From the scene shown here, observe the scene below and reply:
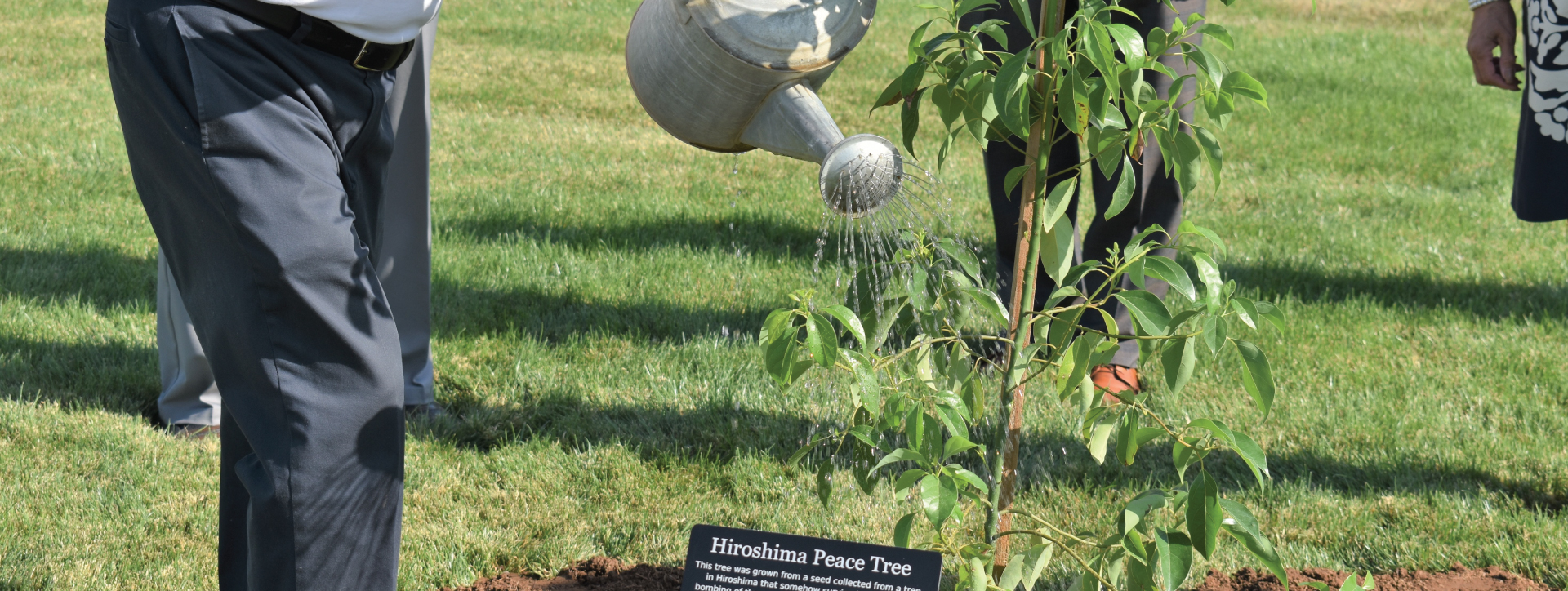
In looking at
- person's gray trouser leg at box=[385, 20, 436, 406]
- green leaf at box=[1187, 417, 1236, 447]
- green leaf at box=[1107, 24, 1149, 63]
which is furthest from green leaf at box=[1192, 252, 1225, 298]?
person's gray trouser leg at box=[385, 20, 436, 406]

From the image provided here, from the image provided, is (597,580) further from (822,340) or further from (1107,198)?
(1107,198)

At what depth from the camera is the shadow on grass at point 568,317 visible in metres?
3.83

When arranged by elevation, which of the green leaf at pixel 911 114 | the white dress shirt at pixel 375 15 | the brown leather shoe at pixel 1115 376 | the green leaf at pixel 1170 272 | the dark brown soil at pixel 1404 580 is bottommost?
the brown leather shoe at pixel 1115 376

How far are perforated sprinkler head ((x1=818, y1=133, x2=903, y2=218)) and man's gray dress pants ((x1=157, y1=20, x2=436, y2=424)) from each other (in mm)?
1868

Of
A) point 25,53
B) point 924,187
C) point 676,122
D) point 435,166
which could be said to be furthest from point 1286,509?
point 25,53

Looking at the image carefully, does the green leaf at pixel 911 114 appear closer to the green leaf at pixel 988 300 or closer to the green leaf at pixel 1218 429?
the green leaf at pixel 988 300

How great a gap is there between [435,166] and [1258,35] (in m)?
8.24

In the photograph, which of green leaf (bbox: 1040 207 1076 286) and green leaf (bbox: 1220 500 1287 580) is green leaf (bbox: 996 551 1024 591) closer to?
green leaf (bbox: 1220 500 1287 580)

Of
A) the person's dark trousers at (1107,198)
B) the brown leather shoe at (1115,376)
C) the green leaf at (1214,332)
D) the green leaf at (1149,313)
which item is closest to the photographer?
the green leaf at (1214,332)

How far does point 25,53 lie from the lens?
854 cm

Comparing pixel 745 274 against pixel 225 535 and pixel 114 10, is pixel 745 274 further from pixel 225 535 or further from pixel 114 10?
pixel 114 10

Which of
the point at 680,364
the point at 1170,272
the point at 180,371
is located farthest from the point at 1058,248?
the point at 180,371

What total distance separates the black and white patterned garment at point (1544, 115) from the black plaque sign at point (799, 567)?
6.57 feet

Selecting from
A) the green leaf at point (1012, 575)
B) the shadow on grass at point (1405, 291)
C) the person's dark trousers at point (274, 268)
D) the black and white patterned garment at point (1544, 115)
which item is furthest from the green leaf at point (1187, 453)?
the shadow on grass at point (1405, 291)
